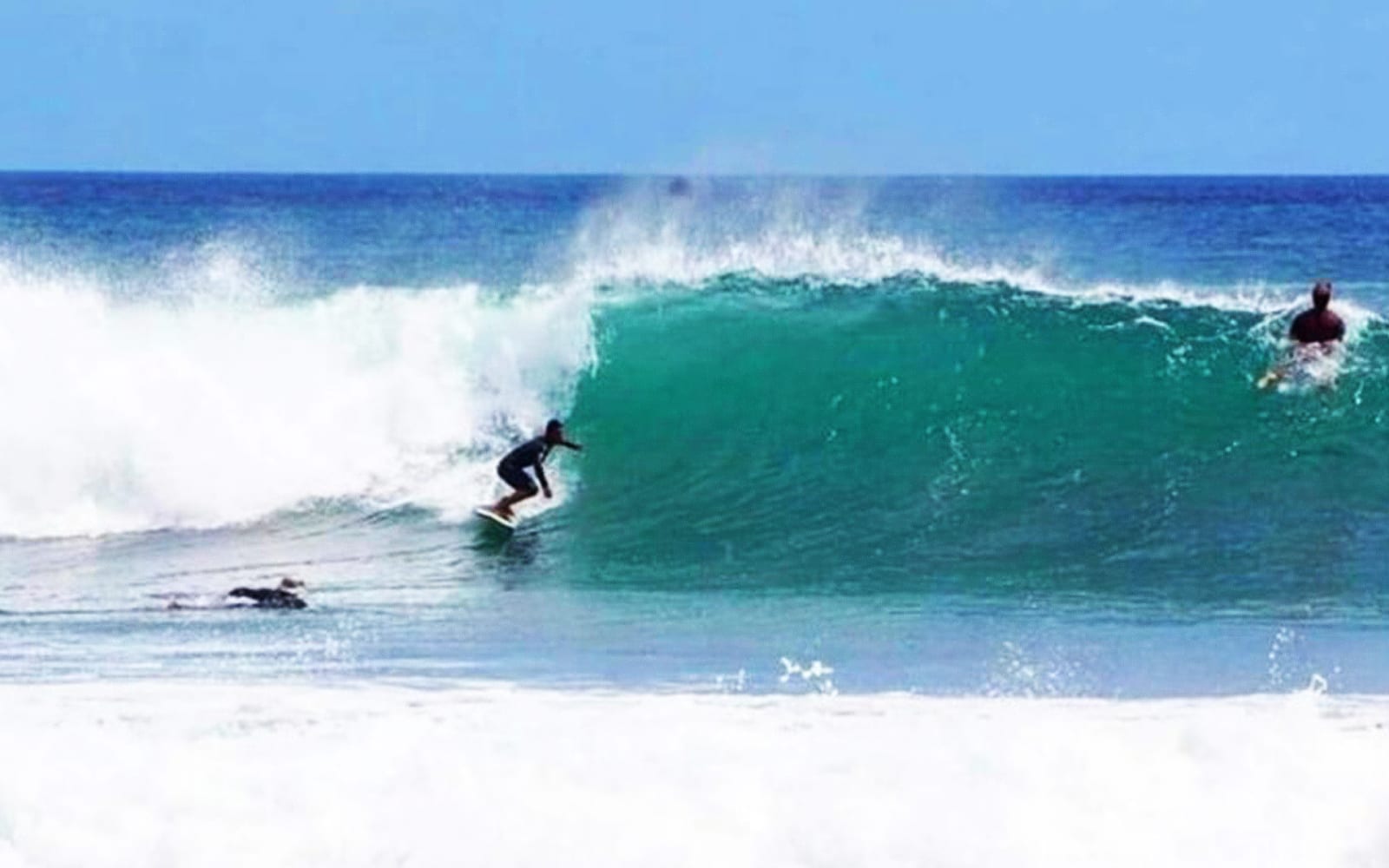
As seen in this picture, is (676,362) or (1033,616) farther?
(676,362)

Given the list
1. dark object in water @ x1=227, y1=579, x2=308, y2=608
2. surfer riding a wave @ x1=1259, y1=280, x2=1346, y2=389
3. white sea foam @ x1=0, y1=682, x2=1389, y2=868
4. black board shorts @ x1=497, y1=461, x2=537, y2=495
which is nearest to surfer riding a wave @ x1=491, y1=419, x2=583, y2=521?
black board shorts @ x1=497, y1=461, x2=537, y2=495

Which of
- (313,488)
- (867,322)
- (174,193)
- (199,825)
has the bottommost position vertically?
(199,825)

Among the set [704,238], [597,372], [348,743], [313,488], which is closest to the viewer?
[348,743]

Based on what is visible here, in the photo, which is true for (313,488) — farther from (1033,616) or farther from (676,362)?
(1033,616)

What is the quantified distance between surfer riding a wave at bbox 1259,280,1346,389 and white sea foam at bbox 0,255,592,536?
535 cm

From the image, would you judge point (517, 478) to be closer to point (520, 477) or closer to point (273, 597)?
point (520, 477)

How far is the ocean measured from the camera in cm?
820

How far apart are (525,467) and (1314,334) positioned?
5659 millimetres

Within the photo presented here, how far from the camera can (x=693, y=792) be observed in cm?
833

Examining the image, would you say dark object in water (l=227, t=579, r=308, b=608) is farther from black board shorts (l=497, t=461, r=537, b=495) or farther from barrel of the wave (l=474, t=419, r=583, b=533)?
black board shorts (l=497, t=461, r=537, b=495)

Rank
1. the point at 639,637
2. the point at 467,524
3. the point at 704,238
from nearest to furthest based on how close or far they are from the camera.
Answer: the point at 639,637 → the point at 467,524 → the point at 704,238

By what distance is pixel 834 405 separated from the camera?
19188mm

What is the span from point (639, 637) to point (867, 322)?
8.77 metres

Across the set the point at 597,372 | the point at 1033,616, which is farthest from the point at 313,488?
the point at 1033,616
